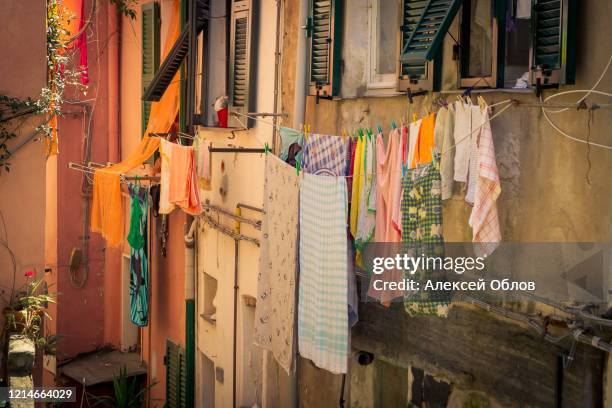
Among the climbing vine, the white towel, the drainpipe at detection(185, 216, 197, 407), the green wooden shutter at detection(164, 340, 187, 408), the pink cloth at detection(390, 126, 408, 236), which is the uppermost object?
the climbing vine

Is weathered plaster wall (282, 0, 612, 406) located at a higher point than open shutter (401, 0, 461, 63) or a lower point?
lower

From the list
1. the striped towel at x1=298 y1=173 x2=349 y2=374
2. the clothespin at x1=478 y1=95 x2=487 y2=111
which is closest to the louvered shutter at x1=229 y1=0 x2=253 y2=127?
the striped towel at x1=298 y1=173 x2=349 y2=374

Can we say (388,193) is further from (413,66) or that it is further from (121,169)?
(121,169)

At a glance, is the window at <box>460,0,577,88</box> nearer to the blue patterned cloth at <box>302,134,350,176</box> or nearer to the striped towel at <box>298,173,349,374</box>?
the blue patterned cloth at <box>302,134,350,176</box>

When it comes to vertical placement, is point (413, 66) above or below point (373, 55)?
below

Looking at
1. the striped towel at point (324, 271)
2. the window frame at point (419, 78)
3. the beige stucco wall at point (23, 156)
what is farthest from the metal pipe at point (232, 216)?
the window frame at point (419, 78)

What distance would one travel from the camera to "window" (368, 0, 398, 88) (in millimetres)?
9625

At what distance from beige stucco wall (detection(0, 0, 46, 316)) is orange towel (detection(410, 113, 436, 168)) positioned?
16.3ft

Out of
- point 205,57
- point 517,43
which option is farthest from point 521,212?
point 205,57

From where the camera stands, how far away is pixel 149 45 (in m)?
16.8

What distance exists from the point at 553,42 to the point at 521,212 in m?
1.41

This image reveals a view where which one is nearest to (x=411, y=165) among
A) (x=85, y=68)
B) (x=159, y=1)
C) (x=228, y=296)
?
(x=228, y=296)

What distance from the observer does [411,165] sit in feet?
26.4

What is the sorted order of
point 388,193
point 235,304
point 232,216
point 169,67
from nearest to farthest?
point 388,193, point 232,216, point 235,304, point 169,67
